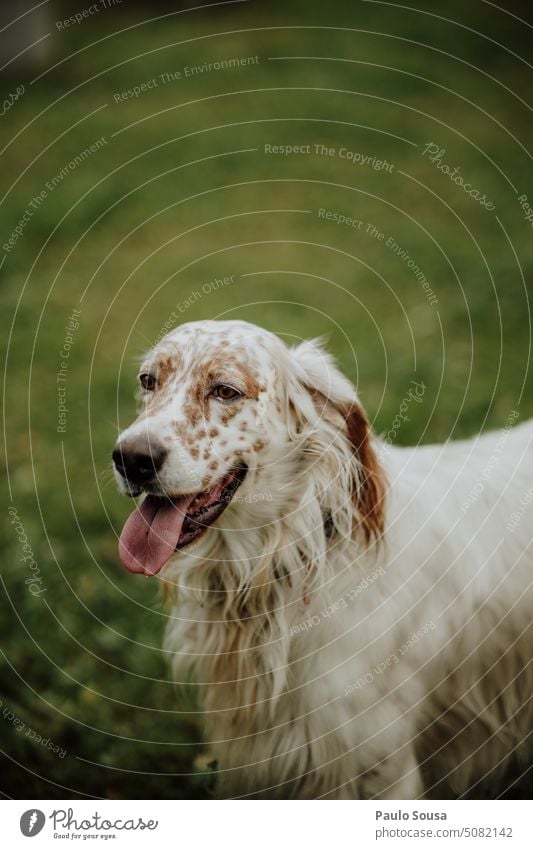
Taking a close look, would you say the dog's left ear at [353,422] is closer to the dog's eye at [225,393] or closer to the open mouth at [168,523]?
the dog's eye at [225,393]

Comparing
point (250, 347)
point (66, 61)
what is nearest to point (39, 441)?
point (250, 347)

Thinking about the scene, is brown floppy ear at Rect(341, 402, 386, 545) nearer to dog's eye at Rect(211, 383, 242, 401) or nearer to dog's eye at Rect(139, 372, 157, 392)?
dog's eye at Rect(211, 383, 242, 401)

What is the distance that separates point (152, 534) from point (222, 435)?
1.38 ft

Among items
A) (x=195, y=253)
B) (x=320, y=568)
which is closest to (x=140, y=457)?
(x=320, y=568)

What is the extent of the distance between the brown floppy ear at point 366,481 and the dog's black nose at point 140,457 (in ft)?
2.35

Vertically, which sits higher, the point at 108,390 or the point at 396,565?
the point at 108,390

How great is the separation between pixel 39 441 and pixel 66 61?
6016 millimetres

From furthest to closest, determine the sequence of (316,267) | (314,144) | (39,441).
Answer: (314,144) → (316,267) → (39,441)

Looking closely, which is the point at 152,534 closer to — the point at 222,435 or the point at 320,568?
the point at 222,435

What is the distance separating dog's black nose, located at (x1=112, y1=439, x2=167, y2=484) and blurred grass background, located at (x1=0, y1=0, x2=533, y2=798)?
56.4 inches

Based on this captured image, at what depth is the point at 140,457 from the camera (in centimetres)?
240

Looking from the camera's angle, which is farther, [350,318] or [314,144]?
[314,144]

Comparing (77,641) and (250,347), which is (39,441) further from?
(250,347)
